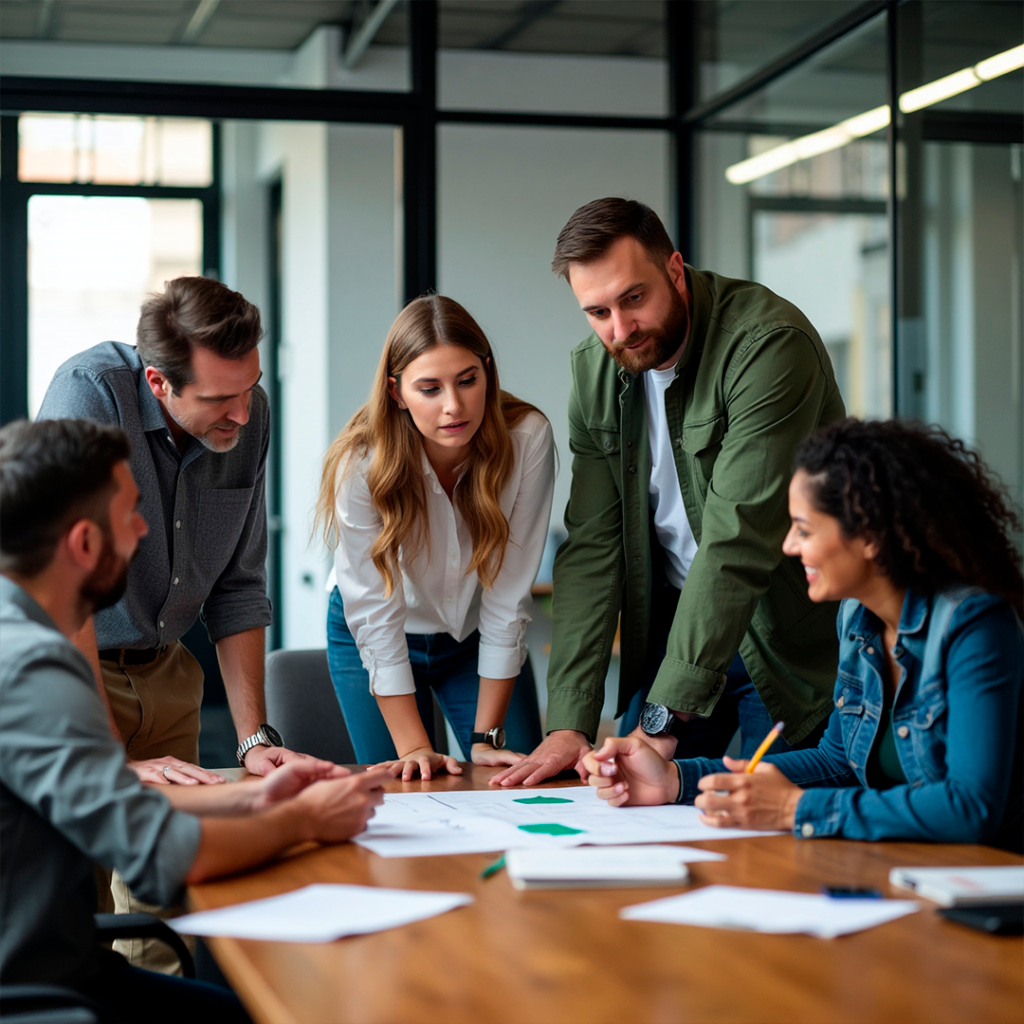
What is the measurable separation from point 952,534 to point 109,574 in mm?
1142

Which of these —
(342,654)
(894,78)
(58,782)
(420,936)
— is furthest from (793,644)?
(894,78)

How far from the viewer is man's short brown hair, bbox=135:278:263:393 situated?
227 centimetres

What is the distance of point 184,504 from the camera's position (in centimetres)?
248

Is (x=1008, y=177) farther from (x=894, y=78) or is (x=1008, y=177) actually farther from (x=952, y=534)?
(x=952, y=534)

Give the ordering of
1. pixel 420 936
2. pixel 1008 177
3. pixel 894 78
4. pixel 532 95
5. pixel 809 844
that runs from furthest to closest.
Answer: pixel 532 95, pixel 894 78, pixel 1008 177, pixel 809 844, pixel 420 936

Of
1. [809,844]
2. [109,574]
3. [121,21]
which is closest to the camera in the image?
[109,574]

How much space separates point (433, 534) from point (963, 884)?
1.39 metres

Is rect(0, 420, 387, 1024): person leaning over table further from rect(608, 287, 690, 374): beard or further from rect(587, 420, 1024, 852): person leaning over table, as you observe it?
rect(608, 287, 690, 374): beard

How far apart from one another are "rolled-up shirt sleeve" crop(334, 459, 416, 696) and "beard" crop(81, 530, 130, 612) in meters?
0.92

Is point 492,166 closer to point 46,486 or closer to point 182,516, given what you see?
point 182,516

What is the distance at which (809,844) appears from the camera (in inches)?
65.1

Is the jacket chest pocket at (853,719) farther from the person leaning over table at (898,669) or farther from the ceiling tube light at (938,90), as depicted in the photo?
the ceiling tube light at (938,90)

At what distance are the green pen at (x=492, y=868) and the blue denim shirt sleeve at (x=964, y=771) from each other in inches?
16.4

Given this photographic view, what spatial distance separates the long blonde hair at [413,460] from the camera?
2461 millimetres
